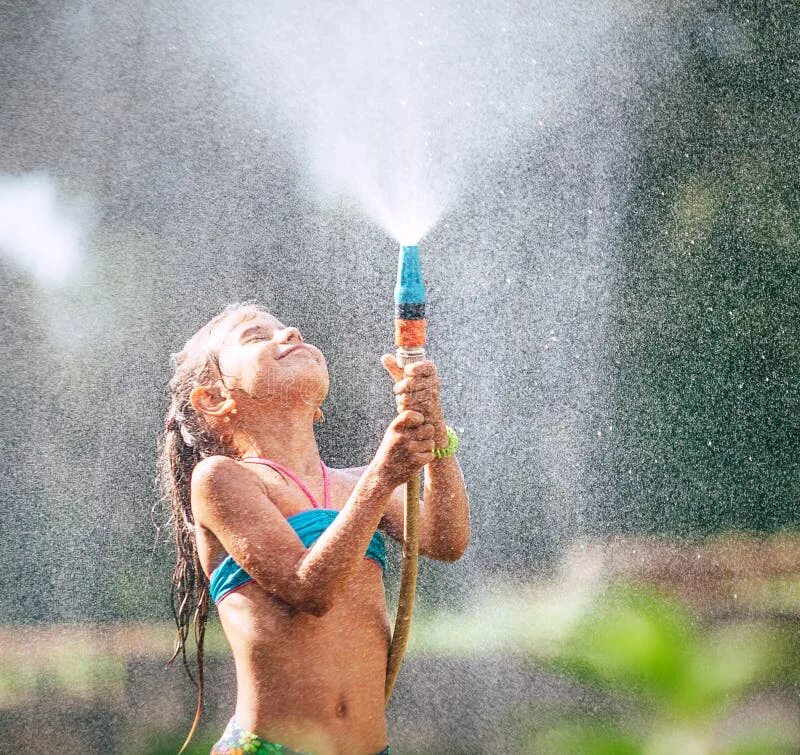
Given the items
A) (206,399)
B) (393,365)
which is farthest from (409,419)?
(206,399)

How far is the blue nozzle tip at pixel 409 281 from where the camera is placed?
216 centimetres

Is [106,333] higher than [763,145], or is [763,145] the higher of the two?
[763,145]

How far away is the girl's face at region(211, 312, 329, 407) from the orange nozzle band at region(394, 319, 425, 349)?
0.37 meters

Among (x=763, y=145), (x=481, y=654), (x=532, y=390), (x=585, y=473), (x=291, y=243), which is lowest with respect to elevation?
(x=481, y=654)

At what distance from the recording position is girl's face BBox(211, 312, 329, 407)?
246cm

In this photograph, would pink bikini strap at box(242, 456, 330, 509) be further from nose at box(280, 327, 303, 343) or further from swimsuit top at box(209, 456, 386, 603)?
nose at box(280, 327, 303, 343)

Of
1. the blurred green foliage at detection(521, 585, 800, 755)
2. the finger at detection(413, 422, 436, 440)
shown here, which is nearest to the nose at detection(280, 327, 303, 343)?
the finger at detection(413, 422, 436, 440)

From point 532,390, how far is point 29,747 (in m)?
2.06

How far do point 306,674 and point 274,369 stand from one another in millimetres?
666

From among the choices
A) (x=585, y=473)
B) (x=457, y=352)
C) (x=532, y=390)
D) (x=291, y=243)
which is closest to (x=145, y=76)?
(x=291, y=243)

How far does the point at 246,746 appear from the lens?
2271mm

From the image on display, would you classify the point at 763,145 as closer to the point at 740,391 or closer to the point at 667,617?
the point at 740,391

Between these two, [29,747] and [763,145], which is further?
[763,145]

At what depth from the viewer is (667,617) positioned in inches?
151
